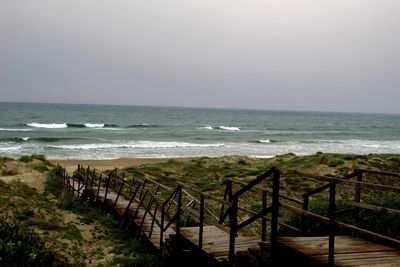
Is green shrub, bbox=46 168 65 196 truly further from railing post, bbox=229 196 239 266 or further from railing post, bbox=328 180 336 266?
railing post, bbox=328 180 336 266

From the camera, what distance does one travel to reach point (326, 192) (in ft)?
58.2

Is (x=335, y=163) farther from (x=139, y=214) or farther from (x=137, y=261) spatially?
(x=137, y=261)

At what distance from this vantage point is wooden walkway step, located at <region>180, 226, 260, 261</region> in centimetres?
743

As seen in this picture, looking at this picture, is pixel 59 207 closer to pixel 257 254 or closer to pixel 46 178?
pixel 46 178

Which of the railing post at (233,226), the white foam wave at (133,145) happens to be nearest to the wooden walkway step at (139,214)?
the railing post at (233,226)

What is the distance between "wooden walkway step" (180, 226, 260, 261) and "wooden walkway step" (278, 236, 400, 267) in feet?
4.26

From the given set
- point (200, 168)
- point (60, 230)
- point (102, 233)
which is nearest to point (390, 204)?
point (102, 233)

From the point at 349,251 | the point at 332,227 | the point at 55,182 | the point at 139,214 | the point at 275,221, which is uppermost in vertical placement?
the point at 332,227

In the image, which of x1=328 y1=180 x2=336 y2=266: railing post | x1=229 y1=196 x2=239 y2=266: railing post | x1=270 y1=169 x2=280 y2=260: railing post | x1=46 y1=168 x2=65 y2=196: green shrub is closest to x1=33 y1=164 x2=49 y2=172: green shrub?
x1=46 y1=168 x2=65 y2=196: green shrub

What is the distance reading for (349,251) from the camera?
5965mm

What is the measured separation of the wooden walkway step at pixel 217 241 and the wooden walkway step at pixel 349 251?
4.26 feet

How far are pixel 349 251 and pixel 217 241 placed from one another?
2817 millimetres

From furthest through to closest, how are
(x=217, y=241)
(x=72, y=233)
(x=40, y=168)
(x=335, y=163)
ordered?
(x=40, y=168) < (x=335, y=163) < (x=72, y=233) < (x=217, y=241)

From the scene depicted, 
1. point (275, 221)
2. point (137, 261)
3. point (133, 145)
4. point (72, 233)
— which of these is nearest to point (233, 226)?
point (275, 221)
